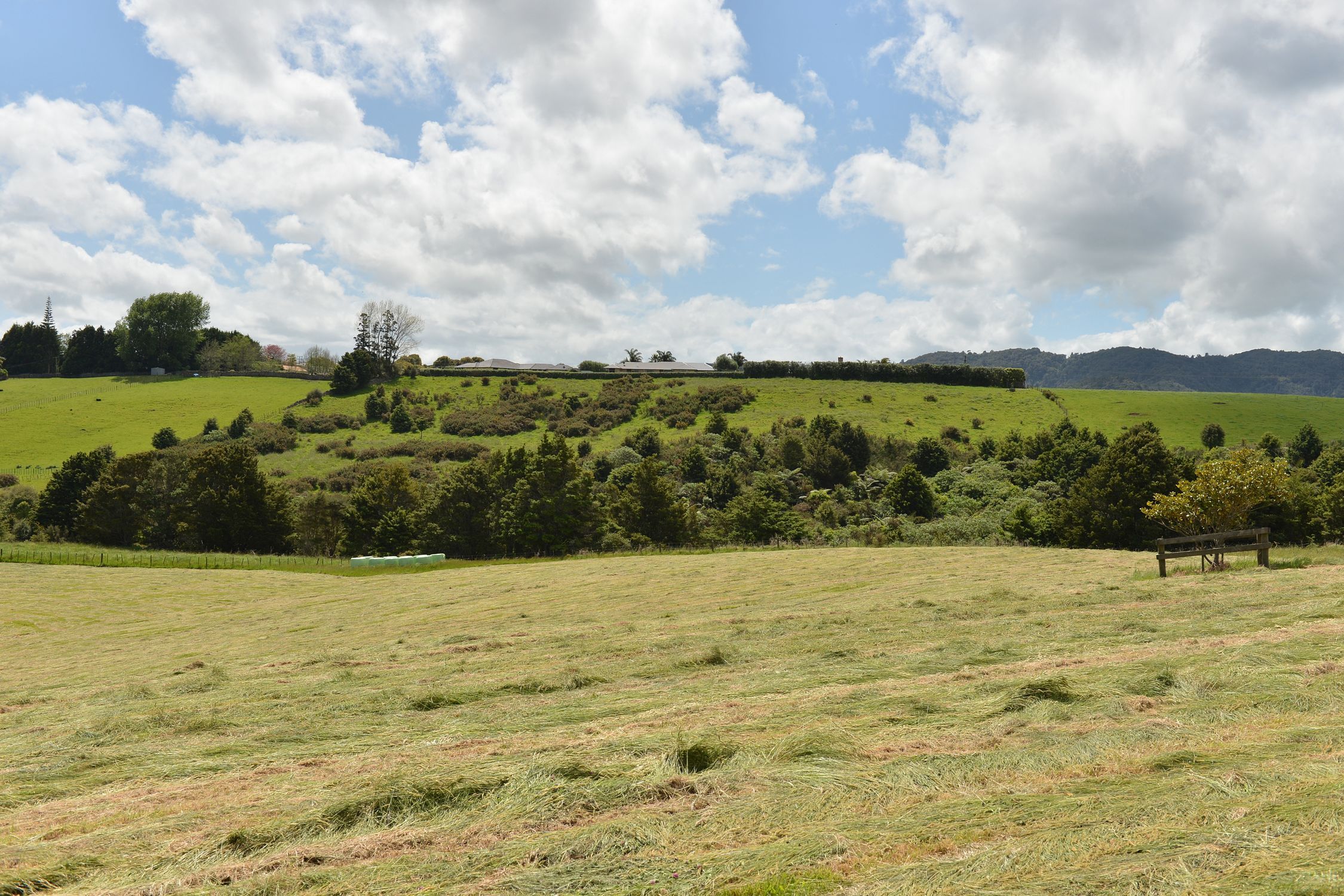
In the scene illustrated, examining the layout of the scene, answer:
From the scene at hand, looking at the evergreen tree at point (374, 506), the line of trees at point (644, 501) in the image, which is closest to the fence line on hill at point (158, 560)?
the line of trees at point (644, 501)

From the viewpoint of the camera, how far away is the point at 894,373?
123062mm

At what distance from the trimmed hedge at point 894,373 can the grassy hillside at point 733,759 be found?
353ft

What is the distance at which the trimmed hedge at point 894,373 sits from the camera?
122 m

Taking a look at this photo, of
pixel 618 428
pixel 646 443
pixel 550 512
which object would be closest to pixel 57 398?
pixel 618 428

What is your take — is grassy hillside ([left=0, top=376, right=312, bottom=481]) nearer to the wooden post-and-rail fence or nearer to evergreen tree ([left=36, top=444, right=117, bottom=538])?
evergreen tree ([left=36, top=444, right=117, bottom=538])

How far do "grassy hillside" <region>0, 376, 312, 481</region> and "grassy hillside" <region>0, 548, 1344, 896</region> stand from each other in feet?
318

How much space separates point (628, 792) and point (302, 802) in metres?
2.83

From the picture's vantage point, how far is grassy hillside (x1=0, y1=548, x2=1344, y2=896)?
5.09m

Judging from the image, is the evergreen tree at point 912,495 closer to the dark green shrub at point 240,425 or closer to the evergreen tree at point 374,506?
the evergreen tree at point 374,506

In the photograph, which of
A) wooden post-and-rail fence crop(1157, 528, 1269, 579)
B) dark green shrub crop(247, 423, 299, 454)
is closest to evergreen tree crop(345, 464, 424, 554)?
dark green shrub crop(247, 423, 299, 454)

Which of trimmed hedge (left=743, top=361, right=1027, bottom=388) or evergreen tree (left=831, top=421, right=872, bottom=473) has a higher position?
trimmed hedge (left=743, top=361, right=1027, bottom=388)

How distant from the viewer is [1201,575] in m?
21.7

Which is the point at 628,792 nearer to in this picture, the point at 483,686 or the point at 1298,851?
the point at 1298,851

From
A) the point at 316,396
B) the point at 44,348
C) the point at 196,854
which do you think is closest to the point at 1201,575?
the point at 196,854
